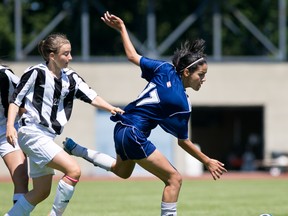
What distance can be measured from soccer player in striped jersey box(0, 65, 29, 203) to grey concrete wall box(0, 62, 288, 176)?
20676 millimetres

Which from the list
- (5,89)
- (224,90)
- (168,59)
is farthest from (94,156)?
(224,90)

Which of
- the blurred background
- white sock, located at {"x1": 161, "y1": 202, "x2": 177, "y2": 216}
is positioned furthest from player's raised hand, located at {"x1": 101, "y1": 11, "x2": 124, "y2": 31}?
the blurred background

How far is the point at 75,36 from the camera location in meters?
31.5

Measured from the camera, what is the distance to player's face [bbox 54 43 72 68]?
8.06 meters

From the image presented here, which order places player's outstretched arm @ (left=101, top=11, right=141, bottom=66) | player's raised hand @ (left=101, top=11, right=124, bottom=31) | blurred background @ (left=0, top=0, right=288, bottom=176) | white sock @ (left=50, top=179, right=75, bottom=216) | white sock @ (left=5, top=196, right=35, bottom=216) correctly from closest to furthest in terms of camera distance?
white sock @ (left=50, top=179, right=75, bottom=216)
white sock @ (left=5, top=196, right=35, bottom=216)
player's outstretched arm @ (left=101, top=11, right=141, bottom=66)
player's raised hand @ (left=101, top=11, right=124, bottom=31)
blurred background @ (left=0, top=0, right=288, bottom=176)

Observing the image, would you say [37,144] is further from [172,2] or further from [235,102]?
[172,2]

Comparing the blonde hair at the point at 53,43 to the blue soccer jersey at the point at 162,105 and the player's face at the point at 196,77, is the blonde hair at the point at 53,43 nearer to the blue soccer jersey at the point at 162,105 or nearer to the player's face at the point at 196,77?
the blue soccer jersey at the point at 162,105

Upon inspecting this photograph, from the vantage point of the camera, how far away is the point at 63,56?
317 inches

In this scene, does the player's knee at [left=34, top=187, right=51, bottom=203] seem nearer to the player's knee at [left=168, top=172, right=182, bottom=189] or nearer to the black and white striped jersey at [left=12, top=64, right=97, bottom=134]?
the black and white striped jersey at [left=12, top=64, right=97, bottom=134]

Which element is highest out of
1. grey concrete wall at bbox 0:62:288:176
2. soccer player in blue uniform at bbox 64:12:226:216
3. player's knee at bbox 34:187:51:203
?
soccer player in blue uniform at bbox 64:12:226:216

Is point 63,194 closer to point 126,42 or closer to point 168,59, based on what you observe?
point 126,42

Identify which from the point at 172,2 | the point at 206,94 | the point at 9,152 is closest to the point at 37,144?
the point at 9,152

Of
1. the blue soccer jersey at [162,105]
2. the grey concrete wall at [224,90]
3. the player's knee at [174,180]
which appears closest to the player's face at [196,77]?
the blue soccer jersey at [162,105]

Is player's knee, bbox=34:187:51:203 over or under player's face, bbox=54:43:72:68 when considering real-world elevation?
under
